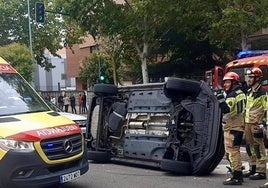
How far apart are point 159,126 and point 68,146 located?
8.86 feet

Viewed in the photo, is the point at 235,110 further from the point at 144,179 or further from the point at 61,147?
the point at 61,147

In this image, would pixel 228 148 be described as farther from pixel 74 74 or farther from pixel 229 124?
pixel 74 74

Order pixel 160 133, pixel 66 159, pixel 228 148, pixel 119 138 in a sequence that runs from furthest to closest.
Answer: pixel 119 138 < pixel 160 133 < pixel 228 148 < pixel 66 159

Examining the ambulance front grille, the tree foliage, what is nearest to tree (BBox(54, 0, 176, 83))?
the tree foliage

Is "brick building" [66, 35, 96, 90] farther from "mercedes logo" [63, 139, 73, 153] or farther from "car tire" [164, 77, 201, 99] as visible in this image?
"mercedes logo" [63, 139, 73, 153]

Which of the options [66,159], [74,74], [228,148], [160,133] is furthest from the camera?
[74,74]

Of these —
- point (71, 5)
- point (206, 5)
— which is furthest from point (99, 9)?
point (206, 5)

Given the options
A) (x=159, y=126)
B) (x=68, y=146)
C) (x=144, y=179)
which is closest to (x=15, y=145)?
(x=68, y=146)

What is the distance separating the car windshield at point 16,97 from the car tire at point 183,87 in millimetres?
2209

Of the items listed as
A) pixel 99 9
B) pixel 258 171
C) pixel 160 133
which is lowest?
pixel 258 171

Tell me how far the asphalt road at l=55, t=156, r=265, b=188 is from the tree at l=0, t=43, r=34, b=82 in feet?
88.3

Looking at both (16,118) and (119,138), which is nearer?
(16,118)

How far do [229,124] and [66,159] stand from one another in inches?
107

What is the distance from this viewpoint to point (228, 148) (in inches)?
302
